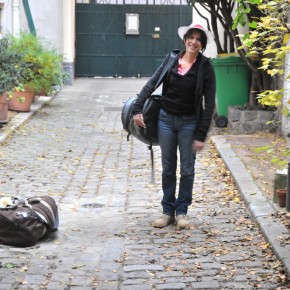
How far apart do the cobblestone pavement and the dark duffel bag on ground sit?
3.8 inches

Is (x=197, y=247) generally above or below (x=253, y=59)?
below

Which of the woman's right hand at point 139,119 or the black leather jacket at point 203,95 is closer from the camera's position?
the black leather jacket at point 203,95

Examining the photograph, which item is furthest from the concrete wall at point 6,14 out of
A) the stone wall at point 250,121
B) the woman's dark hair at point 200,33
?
the woman's dark hair at point 200,33

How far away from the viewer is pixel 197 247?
19.6 ft

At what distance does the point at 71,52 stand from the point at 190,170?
53.8 feet

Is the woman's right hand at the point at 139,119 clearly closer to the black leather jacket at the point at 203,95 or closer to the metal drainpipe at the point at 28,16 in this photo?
the black leather jacket at the point at 203,95

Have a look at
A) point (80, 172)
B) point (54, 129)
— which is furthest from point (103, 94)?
point (80, 172)

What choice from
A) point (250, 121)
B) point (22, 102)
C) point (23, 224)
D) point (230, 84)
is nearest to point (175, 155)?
point (23, 224)

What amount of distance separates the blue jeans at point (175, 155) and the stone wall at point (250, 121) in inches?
223

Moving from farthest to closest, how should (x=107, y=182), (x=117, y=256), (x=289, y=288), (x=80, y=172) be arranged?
(x=80, y=172)
(x=107, y=182)
(x=117, y=256)
(x=289, y=288)

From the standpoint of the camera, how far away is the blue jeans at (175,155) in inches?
252

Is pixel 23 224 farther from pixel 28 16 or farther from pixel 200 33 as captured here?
pixel 28 16

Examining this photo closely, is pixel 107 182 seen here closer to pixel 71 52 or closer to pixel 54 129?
pixel 54 129

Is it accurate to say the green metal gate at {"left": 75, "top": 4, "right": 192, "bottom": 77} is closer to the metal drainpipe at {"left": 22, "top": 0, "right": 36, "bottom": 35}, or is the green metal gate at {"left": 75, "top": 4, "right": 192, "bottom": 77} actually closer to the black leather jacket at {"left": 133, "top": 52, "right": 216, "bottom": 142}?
the metal drainpipe at {"left": 22, "top": 0, "right": 36, "bottom": 35}
